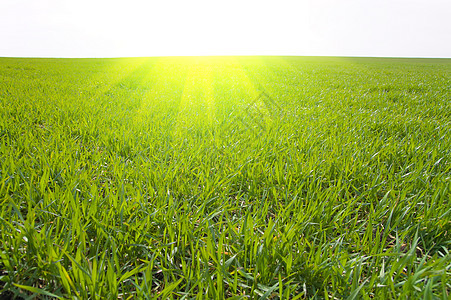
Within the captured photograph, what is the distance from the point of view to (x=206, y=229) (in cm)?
110

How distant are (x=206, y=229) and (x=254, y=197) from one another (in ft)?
1.70

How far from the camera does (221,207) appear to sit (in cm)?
132

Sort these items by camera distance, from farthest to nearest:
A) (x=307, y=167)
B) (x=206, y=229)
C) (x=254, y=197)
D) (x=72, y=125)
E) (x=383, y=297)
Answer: (x=72, y=125) → (x=307, y=167) → (x=254, y=197) → (x=206, y=229) → (x=383, y=297)

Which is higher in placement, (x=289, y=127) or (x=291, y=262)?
(x=289, y=127)

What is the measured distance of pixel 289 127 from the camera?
9.12 ft

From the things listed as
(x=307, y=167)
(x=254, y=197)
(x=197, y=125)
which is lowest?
(x=254, y=197)

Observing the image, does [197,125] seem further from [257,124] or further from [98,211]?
[98,211]

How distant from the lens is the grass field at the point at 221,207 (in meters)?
0.86

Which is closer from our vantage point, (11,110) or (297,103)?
(11,110)

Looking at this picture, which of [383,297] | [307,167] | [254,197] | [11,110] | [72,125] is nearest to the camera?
[383,297]

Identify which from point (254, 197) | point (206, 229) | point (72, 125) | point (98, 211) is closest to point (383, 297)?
point (206, 229)

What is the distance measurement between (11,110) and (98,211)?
2924 mm

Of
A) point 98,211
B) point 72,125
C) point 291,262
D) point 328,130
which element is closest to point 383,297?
point 291,262

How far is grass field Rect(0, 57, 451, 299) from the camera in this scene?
2.83 ft
